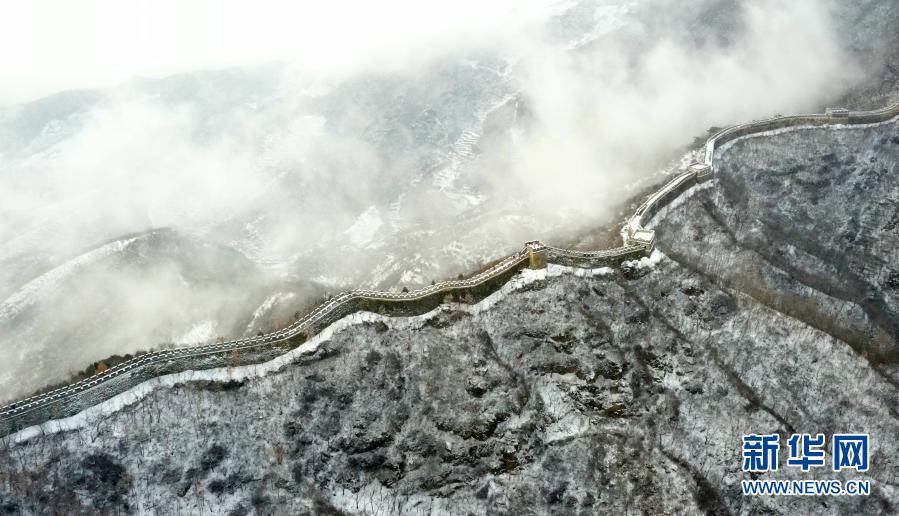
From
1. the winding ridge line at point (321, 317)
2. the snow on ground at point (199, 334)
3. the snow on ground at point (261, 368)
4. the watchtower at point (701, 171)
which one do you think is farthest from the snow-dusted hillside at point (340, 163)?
the snow on ground at point (261, 368)

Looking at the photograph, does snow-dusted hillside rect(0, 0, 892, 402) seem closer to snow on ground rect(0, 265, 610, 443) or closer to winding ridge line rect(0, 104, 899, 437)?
winding ridge line rect(0, 104, 899, 437)

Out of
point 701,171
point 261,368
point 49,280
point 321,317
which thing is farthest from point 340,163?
point 701,171

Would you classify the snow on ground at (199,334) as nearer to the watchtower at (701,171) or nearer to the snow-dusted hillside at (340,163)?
the snow-dusted hillside at (340,163)

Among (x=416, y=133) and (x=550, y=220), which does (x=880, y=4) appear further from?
(x=416, y=133)

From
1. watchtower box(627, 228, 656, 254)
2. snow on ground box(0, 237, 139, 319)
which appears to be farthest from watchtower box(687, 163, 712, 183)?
snow on ground box(0, 237, 139, 319)

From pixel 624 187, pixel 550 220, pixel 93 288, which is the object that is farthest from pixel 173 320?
pixel 624 187

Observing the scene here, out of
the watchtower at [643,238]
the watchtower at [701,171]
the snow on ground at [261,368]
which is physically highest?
the watchtower at [701,171]

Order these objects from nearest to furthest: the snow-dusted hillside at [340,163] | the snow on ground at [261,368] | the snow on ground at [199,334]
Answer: the snow on ground at [261,368]
the snow on ground at [199,334]
the snow-dusted hillside at [340,163]
